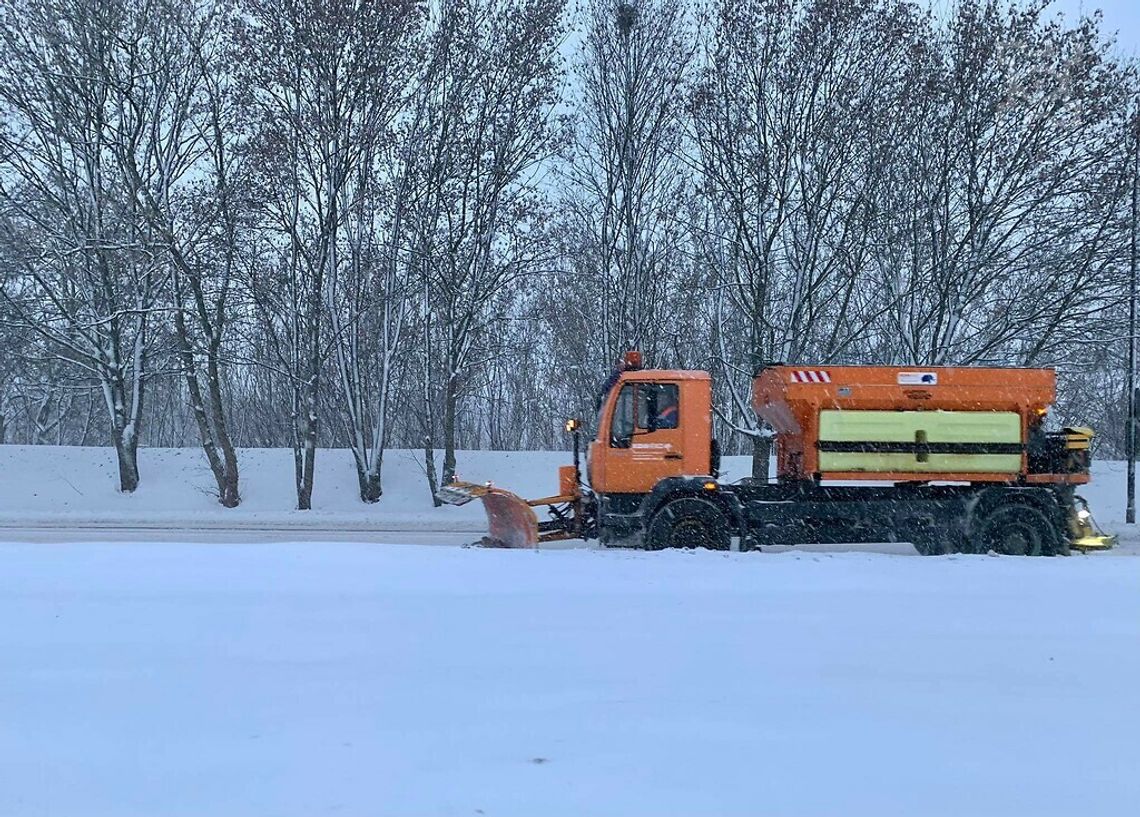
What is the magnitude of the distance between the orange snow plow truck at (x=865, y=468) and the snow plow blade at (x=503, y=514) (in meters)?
0.04

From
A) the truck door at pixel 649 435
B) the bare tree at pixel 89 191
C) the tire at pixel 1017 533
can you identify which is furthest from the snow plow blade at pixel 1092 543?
the bare tree at pixel 89 191

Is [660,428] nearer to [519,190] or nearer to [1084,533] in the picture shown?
[1084,533]

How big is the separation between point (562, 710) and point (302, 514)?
1605 cm

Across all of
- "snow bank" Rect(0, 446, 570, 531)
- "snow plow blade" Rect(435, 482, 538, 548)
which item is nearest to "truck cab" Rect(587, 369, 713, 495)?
"snow plow blade" Rect(435, 482, 538, 548)

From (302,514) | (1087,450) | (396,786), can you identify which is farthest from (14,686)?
(302,514)

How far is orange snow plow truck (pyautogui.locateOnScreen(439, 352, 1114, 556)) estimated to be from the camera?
11.5m

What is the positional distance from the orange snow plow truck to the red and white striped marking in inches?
0.7

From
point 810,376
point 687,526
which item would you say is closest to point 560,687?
point 687,526

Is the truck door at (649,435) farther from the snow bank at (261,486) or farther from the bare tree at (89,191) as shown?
the bare tree at (89,191)

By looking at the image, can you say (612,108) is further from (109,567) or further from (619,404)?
(109,567)

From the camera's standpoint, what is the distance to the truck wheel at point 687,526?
11.5 meters

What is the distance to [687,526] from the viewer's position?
454 inches

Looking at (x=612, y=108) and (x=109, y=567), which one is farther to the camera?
(x=612, y=108)

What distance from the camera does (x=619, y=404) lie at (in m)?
11.7
